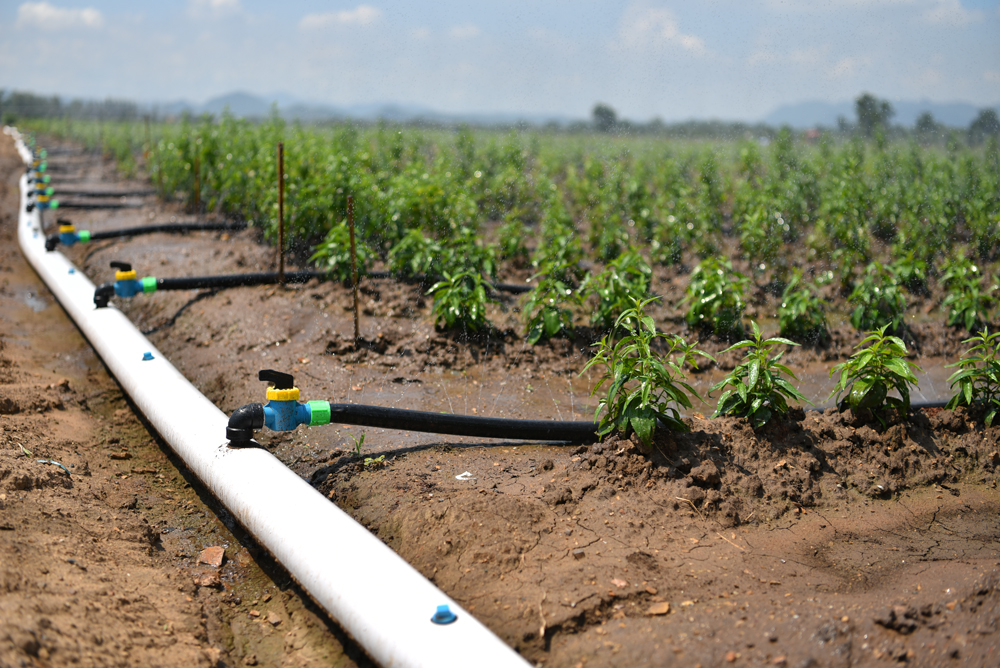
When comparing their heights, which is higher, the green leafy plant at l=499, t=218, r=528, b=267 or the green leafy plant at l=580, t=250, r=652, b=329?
the green leafy plant at l=499, t=218, r=528, b=267

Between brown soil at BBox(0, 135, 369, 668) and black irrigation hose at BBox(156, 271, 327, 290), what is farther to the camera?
black irrigation hose at BBox(156, 271, 327, 290)

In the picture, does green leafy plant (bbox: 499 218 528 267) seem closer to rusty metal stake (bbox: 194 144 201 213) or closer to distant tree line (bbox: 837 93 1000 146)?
rusty metal stake (bbox: 194 144 201 213)

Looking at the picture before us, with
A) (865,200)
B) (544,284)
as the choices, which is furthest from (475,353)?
(865,200)

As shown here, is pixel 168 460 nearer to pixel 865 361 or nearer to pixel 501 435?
pixel 501 435

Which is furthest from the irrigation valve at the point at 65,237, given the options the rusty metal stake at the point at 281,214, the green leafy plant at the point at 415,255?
the green leafy plant at the point at 415,255

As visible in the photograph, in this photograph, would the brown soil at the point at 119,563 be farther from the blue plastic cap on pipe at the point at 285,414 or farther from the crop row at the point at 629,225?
the crop row at the point at 629,225

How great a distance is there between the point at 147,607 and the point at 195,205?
9690 millimetres

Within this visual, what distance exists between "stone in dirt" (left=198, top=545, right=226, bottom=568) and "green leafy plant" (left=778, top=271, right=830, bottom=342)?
471 centimetres

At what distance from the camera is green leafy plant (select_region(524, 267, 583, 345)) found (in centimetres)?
537

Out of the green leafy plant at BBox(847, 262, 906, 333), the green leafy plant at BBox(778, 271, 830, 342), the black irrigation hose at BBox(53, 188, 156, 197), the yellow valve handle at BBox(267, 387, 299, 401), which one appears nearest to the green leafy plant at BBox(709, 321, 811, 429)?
the yellow valve handle at BBox(267, 387, 299, 401)

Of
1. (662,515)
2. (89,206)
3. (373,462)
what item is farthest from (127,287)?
(89,206)

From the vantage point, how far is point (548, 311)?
213 inches

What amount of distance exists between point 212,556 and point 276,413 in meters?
0.72

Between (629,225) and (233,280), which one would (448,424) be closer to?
(233,280)
